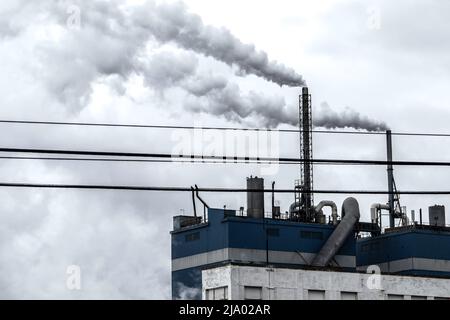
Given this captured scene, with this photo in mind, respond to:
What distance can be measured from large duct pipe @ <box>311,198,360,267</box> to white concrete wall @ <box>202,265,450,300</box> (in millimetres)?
21999

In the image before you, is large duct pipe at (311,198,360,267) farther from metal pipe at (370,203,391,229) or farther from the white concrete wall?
the white concrete wall

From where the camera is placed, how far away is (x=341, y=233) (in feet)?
317

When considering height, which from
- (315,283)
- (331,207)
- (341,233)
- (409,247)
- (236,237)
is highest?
(331,207)

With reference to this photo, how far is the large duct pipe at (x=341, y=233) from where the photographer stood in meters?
94.6

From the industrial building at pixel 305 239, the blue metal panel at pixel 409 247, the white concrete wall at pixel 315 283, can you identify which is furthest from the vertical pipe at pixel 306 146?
the white concrete wall at pixel 315 283

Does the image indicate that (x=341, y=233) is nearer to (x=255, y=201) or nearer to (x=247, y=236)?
(x=255, y=201)

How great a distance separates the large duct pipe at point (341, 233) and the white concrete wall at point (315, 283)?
22.0m

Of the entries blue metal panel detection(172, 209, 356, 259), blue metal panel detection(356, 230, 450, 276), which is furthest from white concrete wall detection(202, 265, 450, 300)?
blue metal panel detection(356, 230, 450, 276)

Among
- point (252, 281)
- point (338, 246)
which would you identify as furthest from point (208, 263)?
point (252, 281)

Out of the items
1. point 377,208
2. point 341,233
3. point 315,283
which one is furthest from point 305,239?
point 315,283

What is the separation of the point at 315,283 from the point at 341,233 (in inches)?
1118

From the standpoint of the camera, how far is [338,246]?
313 ft
